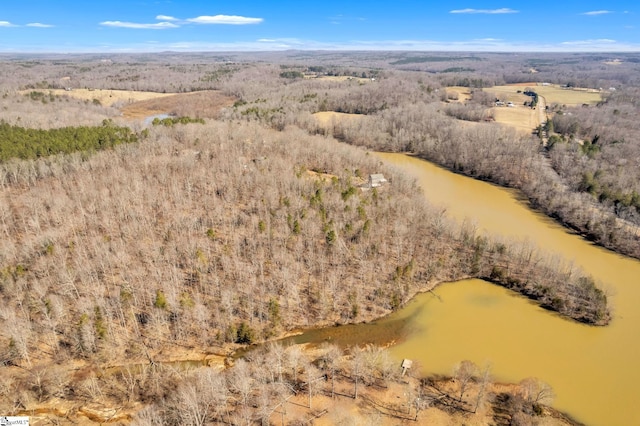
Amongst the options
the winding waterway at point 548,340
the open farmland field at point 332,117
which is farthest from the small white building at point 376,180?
the open farmland field at point 332,117

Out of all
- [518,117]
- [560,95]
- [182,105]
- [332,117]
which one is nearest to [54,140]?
[332,117]

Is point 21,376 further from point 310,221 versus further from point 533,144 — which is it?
point 533,144

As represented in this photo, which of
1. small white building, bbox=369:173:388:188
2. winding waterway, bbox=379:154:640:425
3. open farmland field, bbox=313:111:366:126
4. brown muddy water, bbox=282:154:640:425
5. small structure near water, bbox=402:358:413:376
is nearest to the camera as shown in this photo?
winding waterway, bbox=379:154:640:425

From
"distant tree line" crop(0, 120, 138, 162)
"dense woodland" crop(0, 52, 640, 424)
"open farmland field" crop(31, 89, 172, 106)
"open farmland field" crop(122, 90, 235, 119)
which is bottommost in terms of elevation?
"dense woodland" crop(0, 52, 640, 424)

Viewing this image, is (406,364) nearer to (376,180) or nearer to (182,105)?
(376,180)

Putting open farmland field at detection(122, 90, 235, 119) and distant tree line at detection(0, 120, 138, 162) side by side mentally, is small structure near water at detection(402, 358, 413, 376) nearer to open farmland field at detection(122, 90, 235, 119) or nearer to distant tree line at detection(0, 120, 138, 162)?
distant tree line at detection(0, 120, 138, 162)

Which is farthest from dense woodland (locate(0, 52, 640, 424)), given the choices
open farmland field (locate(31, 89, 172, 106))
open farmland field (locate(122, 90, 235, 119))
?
open farmland field (locate(31, 89, 172, 106))
